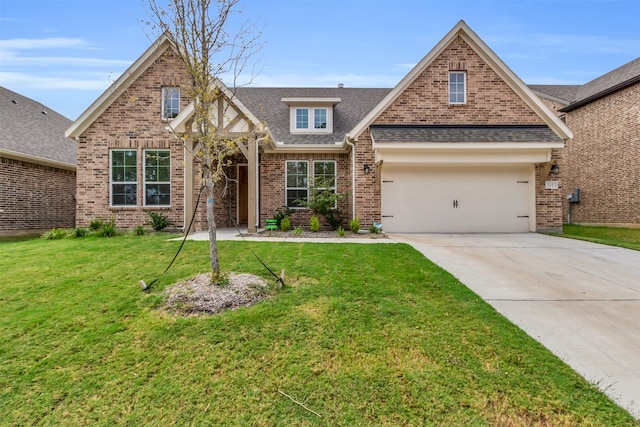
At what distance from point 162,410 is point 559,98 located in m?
23.0

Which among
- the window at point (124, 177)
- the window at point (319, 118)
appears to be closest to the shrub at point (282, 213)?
the window at point (319, 118)

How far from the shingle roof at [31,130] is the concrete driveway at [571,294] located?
14607 millimetres

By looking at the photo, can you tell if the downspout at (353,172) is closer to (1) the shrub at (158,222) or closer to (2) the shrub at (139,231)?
(1) the shrub at (158,222)

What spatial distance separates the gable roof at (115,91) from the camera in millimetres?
10641

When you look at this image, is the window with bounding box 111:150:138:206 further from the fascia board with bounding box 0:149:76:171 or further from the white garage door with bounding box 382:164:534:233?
the white garage door with bounding box 382:164:534:233

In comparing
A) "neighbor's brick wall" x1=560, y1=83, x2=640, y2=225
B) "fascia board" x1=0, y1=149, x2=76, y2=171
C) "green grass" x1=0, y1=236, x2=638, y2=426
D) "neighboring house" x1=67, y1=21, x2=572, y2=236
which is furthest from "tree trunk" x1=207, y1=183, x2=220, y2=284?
"neighbor's brick wall" x1=560, y1=83, x2=640, y2=225

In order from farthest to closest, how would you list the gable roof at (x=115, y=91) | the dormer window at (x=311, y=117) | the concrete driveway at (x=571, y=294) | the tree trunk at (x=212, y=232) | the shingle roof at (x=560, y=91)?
the shingle roof at (x=560, y=91) < the dormer window at (x=311, y=117) < the gable roof at (x=115, y=91) < the tree trunk at (x=212, y=232) < the concrete driveway at (x=571, y=294)

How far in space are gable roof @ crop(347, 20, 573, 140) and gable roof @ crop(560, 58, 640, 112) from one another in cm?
710

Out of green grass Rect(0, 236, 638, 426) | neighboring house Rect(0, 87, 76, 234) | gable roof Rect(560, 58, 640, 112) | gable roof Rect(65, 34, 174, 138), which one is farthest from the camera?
gable roof Rect(560, 58, 640, 112)

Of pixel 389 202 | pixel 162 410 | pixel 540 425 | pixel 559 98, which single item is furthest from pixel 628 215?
pixel 162 410

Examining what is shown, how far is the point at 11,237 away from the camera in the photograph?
10.8m

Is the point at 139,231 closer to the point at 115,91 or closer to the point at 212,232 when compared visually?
the point at 115,91

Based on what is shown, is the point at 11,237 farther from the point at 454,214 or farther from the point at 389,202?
the point at 454,214

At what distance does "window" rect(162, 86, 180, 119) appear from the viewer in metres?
11.0
